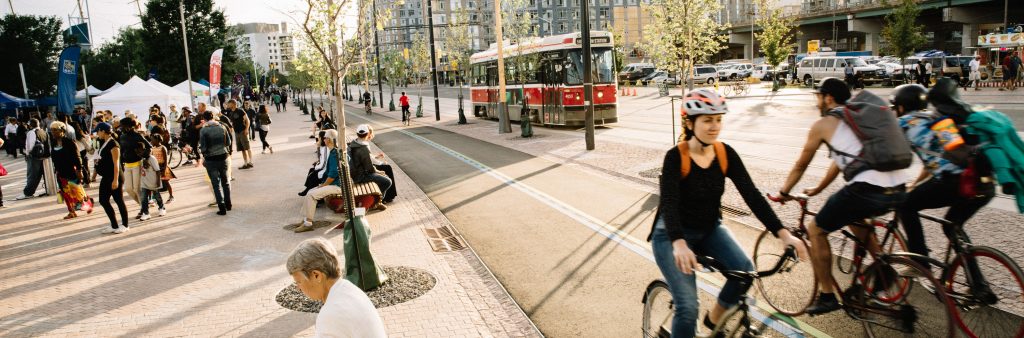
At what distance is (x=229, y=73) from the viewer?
62281 millimetres

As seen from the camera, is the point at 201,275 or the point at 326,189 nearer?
the point at 201,275

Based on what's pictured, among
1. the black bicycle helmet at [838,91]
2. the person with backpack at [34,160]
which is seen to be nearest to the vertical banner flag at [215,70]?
the person with backpack at [34,160]

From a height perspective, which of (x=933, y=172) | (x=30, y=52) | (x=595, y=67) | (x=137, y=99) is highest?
(x=30, y=52)

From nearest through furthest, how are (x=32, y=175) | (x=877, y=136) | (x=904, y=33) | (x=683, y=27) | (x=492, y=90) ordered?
(x=877, y=136), (x=32, y=175), (x=683, y=27), (x=492, y=90), (x=904, y=33)

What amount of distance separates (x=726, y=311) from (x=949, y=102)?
247cm

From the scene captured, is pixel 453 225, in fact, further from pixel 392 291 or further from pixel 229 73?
pixel 229 73

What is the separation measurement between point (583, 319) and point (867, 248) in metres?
2.22

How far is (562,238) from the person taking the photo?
825 cm

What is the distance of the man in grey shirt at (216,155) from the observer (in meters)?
11.0

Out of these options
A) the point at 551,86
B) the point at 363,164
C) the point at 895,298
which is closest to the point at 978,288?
the point at 895,298

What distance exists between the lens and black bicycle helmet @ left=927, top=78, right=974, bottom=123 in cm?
468

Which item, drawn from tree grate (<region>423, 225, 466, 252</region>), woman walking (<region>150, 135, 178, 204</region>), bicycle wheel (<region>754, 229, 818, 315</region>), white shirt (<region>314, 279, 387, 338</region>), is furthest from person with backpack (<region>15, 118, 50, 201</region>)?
bicycle wheel (<region>754, 229, 818, 315</region>)

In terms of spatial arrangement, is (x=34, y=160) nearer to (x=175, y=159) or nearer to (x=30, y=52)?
(x=175, y=159)

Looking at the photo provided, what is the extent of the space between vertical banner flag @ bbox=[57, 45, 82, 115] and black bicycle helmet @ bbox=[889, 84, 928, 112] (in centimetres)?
2040
